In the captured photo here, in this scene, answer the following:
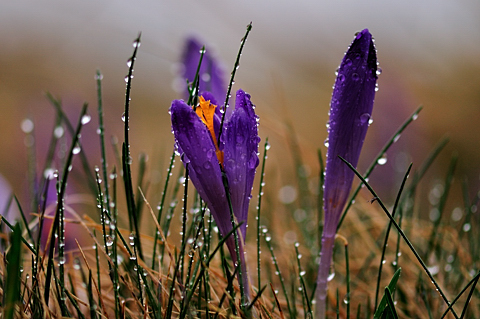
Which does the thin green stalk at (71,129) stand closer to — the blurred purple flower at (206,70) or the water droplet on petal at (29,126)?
the water droplet on petal at (29,126)

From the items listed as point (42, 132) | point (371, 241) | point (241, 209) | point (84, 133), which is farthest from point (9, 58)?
point (241, 209)

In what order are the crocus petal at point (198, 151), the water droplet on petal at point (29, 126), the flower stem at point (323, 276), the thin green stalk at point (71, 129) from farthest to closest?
1. the water droplet on petal at point (29, 126)
2. the thin green stalk at point (71, 129)
3. the flower stem at point (323, 276)
4. the crocus petal at point (198, 151)

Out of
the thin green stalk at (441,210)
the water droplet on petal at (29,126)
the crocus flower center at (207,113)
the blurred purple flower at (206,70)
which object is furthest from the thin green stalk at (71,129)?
the thin green stalk at (441,210)

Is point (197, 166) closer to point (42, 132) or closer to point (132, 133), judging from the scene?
point (42, 132)

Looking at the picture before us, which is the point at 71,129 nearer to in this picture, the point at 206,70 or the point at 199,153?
the point at 206,70

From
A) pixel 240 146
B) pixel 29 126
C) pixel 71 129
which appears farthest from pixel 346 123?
pixel 29 126

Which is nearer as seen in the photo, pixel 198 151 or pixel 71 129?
pixel 198 151
